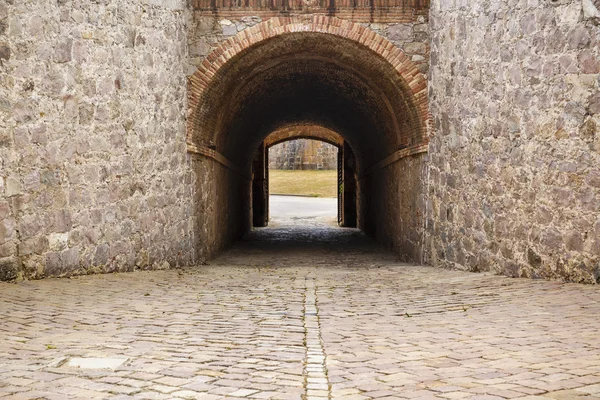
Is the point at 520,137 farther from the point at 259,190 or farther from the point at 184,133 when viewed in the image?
the point at 259,190

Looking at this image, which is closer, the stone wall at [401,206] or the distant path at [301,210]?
the stone wall at [401,206]

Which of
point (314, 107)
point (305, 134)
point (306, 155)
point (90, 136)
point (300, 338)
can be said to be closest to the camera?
point (300, 338)

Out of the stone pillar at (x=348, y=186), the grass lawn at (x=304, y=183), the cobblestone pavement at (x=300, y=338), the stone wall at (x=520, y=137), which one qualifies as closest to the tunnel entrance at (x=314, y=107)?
the stone wall at (x=520, y=137)

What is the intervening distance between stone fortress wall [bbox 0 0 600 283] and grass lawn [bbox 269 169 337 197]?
98.3 feet

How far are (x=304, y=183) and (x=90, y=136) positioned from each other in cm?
3450

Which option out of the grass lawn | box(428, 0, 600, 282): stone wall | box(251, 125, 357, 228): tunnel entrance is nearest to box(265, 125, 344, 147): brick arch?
box(251, 125, 357, 228): tunnel entrance

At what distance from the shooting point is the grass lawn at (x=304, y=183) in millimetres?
40594

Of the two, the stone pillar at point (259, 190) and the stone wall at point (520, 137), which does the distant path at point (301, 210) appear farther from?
the stone wall at point (520, 137)

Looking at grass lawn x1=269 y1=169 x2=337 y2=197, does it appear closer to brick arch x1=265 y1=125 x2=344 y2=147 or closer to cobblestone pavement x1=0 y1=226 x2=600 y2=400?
brick arch x1=265 y1=125 x2=344 y2=147

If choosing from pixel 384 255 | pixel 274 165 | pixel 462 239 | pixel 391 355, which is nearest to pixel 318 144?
pixel 274 165

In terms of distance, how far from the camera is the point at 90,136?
8.28 m

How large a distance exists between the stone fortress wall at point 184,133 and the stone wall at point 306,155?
3580 cm

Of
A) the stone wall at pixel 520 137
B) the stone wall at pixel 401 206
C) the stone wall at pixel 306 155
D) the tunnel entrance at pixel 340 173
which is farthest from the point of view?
the stone wall at pixel 306 155

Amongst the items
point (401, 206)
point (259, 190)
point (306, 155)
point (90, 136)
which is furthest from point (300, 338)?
point (306, 155)
